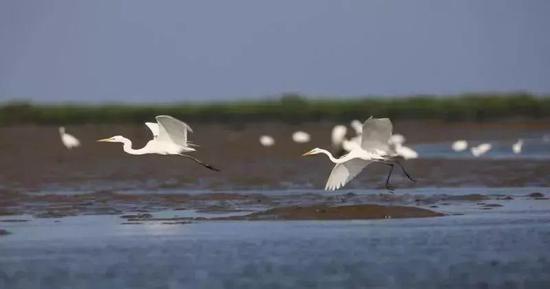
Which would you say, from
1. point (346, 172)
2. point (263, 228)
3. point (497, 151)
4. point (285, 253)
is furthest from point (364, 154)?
point (497, 151)

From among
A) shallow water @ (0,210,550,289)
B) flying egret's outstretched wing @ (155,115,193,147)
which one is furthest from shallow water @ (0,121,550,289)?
flying egret's outstretched wing @ (155,115,193,147)

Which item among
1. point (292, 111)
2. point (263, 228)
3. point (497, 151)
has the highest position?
point (292, 111)

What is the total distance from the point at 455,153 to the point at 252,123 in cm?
2147

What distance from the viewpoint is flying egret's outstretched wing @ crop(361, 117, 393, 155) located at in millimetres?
21031

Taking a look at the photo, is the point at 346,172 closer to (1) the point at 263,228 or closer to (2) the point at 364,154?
(2) the point at 364,154

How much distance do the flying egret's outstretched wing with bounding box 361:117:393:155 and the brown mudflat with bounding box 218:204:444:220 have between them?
925 mm

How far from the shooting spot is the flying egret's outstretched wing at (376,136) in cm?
2103

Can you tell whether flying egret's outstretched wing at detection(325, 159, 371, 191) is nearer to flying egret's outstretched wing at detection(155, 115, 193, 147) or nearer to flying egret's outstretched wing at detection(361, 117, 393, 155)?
flying egret's outstretched wing at detection(361, 117, 393, 155)

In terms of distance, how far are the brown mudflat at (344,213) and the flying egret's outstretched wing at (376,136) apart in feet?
3.03

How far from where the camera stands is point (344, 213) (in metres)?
22.6

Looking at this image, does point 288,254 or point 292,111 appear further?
point 292,111

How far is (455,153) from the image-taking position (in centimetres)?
3819

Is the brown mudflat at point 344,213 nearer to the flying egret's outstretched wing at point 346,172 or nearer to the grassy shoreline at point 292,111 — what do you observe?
the flying egret's outstretched wing at point 346,172

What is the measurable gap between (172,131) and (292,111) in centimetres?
3842
